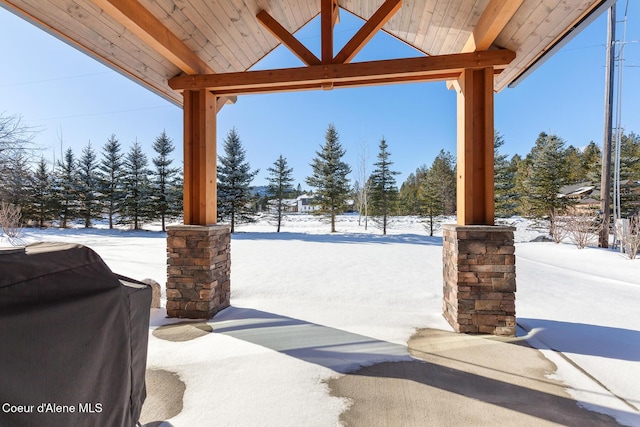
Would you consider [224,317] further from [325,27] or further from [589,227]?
[589,227]

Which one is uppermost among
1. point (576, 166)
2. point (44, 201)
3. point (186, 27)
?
point (576, 166)

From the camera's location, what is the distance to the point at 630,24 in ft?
32.6

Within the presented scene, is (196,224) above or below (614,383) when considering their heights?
above

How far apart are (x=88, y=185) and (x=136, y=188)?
3893 mm

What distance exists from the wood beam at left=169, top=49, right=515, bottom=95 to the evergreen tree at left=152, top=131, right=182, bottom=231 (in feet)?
56.3

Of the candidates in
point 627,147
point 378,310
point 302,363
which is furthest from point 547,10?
point 627,147

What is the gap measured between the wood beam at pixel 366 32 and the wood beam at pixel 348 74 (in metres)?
0.13

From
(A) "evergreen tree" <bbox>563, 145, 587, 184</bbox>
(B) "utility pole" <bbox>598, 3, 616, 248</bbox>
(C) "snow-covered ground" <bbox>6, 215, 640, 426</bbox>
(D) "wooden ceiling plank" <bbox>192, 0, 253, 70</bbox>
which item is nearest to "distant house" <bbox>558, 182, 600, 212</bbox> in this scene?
(A) "evergreen tree" <bbox>563, 145, 587, 184</bbox>

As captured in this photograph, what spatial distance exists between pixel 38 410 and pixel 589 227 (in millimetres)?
14766

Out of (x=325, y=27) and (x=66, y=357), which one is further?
(x=325, y=27)

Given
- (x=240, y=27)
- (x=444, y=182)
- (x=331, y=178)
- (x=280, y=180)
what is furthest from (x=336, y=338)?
(x=444, y=182)

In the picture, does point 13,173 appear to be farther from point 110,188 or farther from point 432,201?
Answer: point 432,201

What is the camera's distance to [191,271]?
333 cm

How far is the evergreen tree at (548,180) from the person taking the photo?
16.7 m
